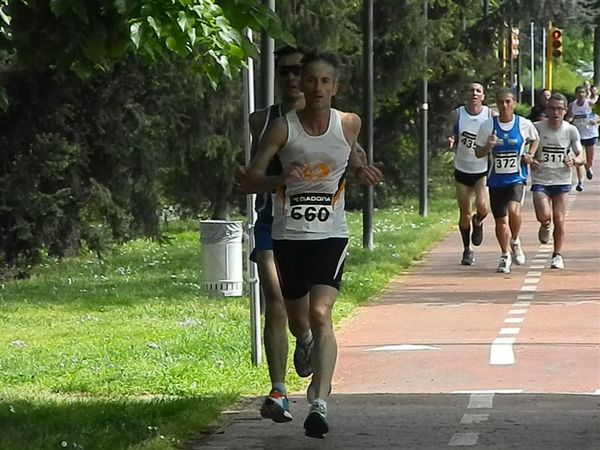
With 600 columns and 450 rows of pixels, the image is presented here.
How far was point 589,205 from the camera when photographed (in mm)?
30453

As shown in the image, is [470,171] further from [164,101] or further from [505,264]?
[164,101]

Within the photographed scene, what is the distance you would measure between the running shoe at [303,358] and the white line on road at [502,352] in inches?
91.8

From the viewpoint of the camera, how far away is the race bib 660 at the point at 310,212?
8750 millimetres

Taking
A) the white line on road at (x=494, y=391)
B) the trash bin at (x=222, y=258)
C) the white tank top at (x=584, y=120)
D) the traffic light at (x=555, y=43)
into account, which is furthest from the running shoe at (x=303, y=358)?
the traffic light at (x=555, y=43)

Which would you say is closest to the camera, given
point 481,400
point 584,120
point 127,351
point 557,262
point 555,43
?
point 481,400

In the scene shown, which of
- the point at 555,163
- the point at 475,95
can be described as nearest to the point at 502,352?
the point at 555,163

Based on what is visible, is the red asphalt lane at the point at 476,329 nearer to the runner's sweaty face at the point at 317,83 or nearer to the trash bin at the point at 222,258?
the trash bin at the point at 222,258

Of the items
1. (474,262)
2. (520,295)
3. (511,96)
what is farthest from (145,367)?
(474,262)

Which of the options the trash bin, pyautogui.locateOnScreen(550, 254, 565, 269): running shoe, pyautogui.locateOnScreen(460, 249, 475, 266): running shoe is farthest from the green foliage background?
pyautogui.locateOnScreen(550, 254, 565, 269): running shoe

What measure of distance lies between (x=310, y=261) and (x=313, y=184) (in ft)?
1.39

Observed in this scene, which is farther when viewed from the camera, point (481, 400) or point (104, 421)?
point (481, 400)

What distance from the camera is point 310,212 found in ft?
28.7

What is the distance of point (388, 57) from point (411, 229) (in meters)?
3.98

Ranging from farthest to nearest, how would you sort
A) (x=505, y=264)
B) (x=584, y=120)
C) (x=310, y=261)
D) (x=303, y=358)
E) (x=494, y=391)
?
(x=584, y=120) < (x=505, y=264) < (x=494, y=391) < (x=303, y=358) < (x=310, y=261)
